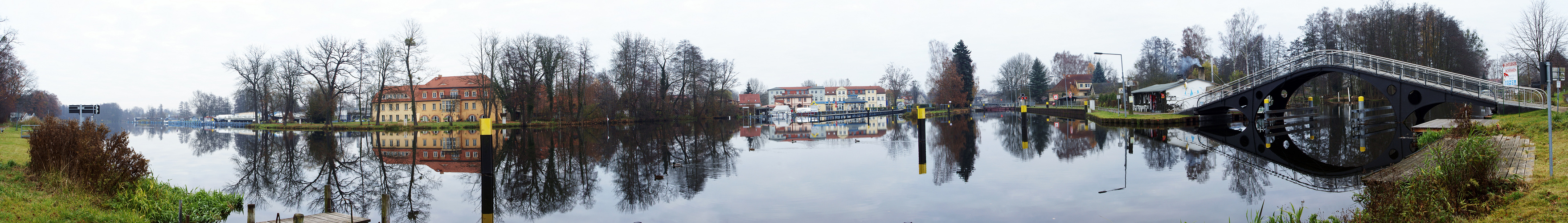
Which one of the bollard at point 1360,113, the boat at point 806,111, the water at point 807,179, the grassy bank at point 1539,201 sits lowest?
the water at point 807,179

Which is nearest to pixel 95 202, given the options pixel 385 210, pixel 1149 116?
pixel 385 210

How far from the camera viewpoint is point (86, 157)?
916cm

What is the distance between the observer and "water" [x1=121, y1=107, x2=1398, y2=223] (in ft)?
28.0

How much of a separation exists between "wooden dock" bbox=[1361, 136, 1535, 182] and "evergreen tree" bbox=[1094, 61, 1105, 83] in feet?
258

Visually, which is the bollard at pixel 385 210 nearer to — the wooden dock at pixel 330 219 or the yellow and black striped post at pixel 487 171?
the wooden dock at pixel 330 219

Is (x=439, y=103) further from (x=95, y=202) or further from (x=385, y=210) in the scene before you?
(x=385, y=210)

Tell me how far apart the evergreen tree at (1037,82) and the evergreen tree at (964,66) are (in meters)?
12.0

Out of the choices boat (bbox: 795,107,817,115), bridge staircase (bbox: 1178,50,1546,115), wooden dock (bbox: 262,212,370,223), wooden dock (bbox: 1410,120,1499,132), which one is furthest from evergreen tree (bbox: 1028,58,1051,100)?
wooden dock (bbox: 262,212,370,223)

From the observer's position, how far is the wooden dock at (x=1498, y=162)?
756 cm

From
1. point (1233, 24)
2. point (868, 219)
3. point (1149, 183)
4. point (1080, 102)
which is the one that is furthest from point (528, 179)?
point (1080, 102)

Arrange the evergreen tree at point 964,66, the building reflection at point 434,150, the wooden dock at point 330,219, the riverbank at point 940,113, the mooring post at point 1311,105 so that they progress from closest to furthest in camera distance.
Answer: the wooden dock at point 330,219, the building reflection at point 434,150, the mooring post at point 1311,105, the riverbank at point 940,113, the evergreen tree at point 964,66

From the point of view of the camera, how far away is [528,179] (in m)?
12.6

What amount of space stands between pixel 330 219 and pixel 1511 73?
47.0ft

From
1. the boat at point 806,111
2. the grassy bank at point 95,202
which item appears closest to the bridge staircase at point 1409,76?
the grassy bank at point 95,202
